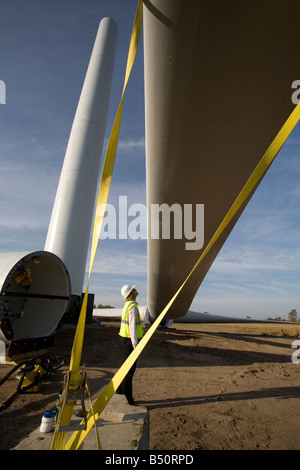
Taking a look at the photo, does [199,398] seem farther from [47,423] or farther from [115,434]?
[47,423]

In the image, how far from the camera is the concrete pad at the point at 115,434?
2.16 meters

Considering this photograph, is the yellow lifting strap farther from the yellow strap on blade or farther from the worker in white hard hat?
the worker in white hard hat

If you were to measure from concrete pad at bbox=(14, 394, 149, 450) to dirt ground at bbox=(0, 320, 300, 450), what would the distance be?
62cm

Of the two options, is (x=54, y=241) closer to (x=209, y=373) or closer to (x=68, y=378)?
(x=209, y=373)

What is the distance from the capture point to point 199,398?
4.71 meters

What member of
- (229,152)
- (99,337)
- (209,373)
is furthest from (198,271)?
(99,337)

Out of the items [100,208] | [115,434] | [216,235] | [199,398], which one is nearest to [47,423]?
[115,434]

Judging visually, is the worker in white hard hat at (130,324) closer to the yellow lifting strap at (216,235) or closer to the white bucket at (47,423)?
the white bucket at (47,423)

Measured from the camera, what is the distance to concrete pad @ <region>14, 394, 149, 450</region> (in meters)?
2.16

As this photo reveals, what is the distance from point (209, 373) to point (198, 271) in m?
2.51

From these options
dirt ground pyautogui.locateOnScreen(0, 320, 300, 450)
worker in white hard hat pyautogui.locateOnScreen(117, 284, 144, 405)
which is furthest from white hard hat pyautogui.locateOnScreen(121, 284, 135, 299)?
dirt ground pyautogui.locateOnScreen(0, 320, 300, 450)

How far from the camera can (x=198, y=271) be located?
6.39 meters

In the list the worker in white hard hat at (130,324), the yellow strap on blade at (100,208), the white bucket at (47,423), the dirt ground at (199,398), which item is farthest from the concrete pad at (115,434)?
the worker in white hard hat at (130,324)

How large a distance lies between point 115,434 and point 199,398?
2.85m
